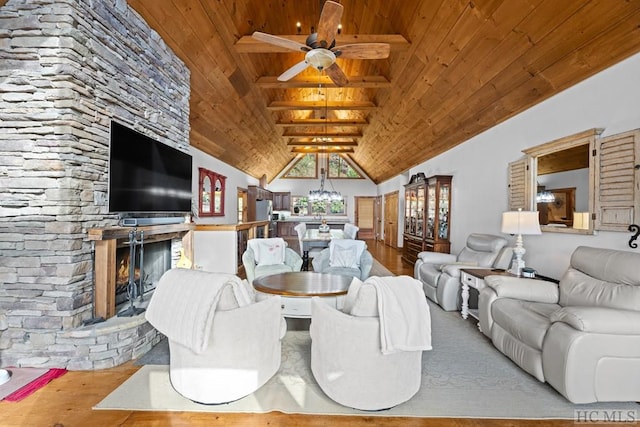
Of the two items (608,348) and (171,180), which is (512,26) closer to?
(608,348)

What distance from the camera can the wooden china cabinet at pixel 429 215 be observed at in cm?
594

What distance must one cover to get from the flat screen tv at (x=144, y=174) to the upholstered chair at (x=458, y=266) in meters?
3.48

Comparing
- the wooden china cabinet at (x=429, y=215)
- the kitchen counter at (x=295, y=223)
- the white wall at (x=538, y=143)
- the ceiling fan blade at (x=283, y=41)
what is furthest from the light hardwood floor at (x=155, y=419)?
the kitchen counter at (x=295, y=223)

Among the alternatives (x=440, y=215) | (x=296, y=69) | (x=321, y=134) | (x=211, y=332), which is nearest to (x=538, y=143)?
(x=440, y=215)

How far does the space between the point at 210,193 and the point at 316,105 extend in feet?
9.53

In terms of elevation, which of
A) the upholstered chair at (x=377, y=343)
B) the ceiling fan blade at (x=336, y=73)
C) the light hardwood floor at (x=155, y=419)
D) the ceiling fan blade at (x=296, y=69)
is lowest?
the light hardwood floor at (x=155, y=419)

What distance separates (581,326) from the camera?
6.27 ft

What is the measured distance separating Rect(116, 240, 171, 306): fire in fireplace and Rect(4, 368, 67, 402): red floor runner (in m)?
0.72

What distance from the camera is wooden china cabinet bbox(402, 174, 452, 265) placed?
19.5 ft

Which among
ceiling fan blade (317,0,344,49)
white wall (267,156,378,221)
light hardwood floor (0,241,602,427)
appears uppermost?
ceiling fan blade (317,0,344,49)

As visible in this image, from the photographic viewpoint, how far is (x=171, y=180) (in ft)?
11.3

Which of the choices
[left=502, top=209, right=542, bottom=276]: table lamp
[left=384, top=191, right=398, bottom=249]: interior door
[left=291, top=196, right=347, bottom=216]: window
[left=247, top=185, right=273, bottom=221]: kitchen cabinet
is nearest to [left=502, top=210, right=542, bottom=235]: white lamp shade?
[left=502, top=209, right=542, bottom=276]: table lamp

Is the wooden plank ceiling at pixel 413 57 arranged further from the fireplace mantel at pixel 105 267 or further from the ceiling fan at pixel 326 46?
the fireplace mantel at pixel 105 267

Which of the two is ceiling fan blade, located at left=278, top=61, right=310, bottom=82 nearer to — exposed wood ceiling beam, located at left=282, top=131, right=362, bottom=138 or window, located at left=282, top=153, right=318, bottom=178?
exposed wood ceiling beam, located at left=282, top=131, right=362, bottom=138
